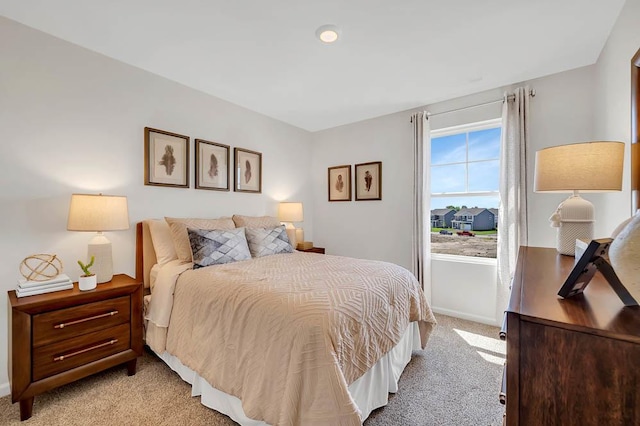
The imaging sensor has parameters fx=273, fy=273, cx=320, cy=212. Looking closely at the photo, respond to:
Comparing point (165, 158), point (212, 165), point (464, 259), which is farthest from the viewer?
point (464, 259)

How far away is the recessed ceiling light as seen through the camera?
6.49ft

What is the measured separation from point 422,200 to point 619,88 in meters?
1.81

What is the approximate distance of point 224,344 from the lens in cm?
161

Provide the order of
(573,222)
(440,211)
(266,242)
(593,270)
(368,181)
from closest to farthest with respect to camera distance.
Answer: (593,270)
(573,222)
(266,242)
(440,211)
(368,181)

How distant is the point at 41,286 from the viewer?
5.90ft

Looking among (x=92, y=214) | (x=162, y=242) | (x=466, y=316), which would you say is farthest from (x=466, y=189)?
(x=92, y=214)

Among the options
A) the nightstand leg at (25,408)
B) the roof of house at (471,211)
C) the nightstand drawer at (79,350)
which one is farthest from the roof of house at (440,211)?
the nightstand leg at (25,408)

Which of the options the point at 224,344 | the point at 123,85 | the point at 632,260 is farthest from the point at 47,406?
the point at 632,260

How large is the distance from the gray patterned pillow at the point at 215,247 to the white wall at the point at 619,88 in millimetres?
2783

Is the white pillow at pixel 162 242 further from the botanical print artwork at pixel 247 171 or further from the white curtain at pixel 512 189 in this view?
the white curtain at pixel 512 189

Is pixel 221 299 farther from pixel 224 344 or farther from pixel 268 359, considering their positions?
pixel 268 359

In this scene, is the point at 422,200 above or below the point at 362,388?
above

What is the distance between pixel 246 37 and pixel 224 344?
85.6 inches

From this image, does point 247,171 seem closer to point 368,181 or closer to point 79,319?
point 368,181
